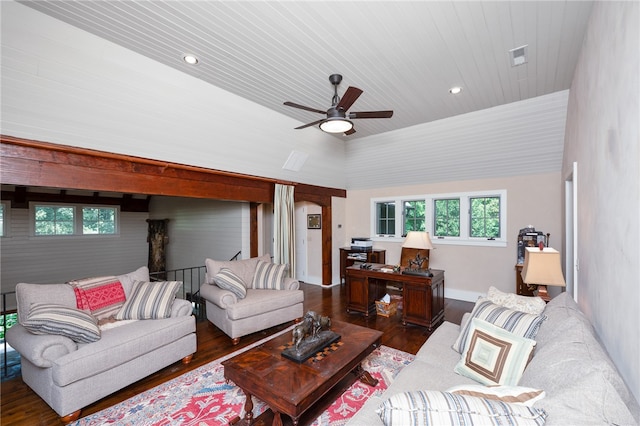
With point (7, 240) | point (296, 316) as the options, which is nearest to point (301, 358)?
point (296, 316)

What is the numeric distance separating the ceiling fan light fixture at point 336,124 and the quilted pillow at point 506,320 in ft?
6.65

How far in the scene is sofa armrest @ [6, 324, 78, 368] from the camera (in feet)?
6.89

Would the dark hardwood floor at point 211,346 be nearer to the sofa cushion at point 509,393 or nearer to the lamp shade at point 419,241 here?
the lamp shade at point 419,241

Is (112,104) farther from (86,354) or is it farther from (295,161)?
(295,161)

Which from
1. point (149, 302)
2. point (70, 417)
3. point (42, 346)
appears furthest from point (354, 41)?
point (70, 417)

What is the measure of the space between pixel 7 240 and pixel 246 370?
728cm

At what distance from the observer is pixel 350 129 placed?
303 centimetres

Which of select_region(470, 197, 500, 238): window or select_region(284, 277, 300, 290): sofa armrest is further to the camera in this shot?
select_region(470, 197, 500, 238): window

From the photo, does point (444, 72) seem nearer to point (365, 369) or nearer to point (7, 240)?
point (365, 369)

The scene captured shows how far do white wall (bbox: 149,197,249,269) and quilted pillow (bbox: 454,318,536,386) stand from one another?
13.6 ft

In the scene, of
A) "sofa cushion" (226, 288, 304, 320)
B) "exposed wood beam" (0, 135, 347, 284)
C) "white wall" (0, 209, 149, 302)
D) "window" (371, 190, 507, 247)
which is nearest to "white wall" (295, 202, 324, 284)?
"window" (371, 190, 507, 247)

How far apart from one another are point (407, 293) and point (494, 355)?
2191mm

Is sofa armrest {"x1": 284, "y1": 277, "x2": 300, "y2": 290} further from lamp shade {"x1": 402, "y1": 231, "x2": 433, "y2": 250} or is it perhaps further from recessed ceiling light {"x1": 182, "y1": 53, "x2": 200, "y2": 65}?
recessed ceiling light {"x1": 182, "y1": 53, "x2": 200, "y2": 65}

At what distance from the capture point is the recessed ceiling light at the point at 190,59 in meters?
2.62
